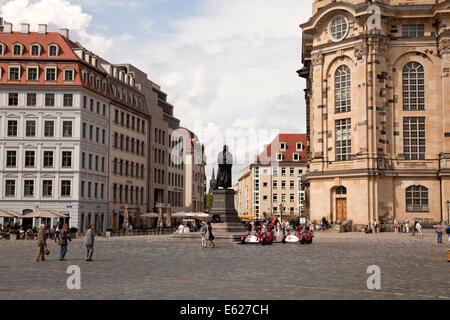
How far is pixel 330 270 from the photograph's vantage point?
70.2ft

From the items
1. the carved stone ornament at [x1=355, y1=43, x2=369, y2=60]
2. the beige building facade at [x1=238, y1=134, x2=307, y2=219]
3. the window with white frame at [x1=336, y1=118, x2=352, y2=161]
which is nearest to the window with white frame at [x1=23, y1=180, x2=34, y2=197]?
the window with white frame at [x1=336, y1=118, x2=352, y2=161]

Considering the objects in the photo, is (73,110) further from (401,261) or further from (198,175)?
(198,175)

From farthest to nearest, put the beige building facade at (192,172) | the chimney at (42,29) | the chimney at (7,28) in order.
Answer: the beige building facade at (192,172)
the chimney at (42,29)
the chimney at (7,28)

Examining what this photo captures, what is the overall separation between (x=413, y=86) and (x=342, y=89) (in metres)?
7.58

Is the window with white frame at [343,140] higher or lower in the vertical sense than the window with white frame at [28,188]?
higher

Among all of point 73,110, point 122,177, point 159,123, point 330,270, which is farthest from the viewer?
point 159,123

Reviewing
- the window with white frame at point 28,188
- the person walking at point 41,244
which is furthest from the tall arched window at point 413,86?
the person walking at point 41,244

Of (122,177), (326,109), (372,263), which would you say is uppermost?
(326,109)

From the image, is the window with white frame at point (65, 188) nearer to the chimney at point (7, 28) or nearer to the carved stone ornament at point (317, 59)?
the chimney at point (7, 28)

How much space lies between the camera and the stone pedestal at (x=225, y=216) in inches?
1766

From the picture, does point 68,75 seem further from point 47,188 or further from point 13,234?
point 13,234

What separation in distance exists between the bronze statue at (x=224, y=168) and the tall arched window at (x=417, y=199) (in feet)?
→ 78.9

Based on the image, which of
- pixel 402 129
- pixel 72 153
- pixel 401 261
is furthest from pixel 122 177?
pixel 401 261
